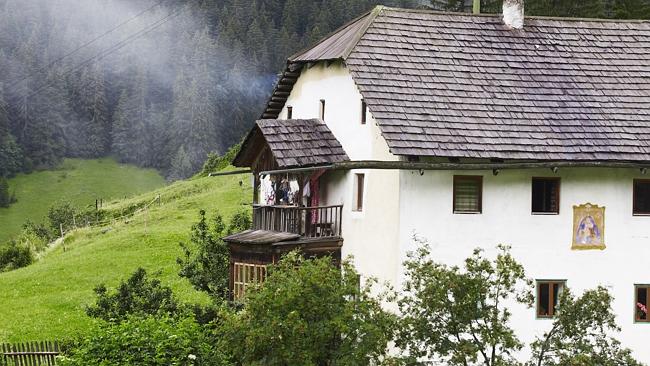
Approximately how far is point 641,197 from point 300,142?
835 centimetres

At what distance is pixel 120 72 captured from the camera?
153 m

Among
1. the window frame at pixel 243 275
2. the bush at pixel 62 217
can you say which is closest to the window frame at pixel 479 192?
the window frame at pixel 243 275

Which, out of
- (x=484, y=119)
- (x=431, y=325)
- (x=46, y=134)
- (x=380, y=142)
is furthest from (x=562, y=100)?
(x=46, y=134)

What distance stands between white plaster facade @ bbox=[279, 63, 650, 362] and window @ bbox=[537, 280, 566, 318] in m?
0.20

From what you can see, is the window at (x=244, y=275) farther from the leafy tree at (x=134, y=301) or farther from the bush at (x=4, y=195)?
the bush at (x=4, y=195)

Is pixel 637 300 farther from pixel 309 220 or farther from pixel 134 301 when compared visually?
pixel 134 301

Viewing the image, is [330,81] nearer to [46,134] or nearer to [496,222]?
[496,222]

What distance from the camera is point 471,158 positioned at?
30094 millimetres

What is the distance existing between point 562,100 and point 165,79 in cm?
12160

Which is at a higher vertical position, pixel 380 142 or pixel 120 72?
pixel 120 72

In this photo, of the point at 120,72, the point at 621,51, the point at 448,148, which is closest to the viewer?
the point at 448,148

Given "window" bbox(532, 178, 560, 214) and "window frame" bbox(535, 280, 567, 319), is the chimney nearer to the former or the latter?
"window" bbox(532, 178, 560, 214)

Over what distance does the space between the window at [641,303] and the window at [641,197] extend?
1824 mm

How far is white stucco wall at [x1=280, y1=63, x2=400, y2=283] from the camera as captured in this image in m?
30.2
